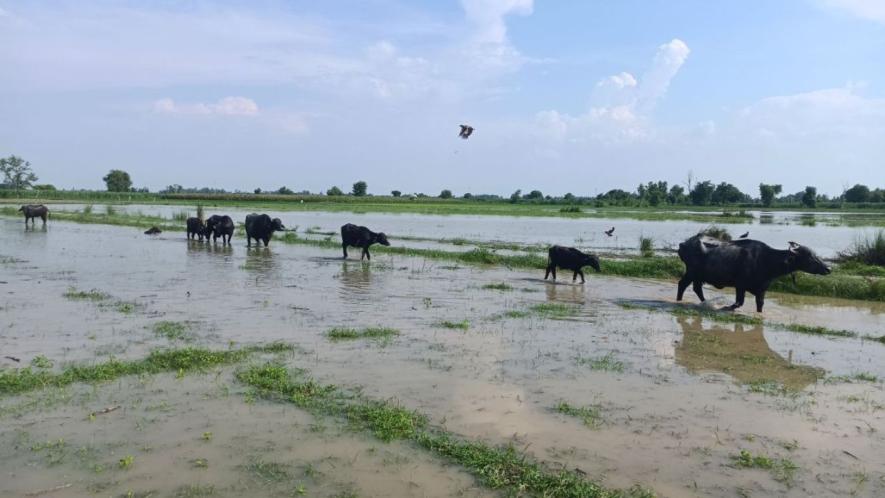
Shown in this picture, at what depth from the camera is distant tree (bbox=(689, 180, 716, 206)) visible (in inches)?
3836

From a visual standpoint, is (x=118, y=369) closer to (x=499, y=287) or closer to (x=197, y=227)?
(x=499, y=287)

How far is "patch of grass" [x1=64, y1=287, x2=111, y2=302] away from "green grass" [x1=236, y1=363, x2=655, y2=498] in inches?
254

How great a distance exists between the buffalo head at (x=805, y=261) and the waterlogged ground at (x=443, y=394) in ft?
3.23

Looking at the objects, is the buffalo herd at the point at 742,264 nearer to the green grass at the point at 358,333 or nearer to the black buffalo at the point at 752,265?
the black buffalo at the point at 752,265

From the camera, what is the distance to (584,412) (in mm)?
6637

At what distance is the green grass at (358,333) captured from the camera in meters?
9.66

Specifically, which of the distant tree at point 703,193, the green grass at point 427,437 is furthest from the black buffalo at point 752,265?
the distant tree at point 703,193

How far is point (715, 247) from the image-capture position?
1398 cm

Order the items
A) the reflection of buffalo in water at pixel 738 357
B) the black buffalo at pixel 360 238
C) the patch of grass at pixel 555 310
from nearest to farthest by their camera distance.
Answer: the reflection of buffalo in water at pixel 738 357 < the patch of grass at pixel 555 310 < the black buffalo at pixel 360 238

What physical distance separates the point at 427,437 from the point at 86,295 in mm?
9778

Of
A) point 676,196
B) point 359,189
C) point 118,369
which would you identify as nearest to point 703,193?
point 676,196

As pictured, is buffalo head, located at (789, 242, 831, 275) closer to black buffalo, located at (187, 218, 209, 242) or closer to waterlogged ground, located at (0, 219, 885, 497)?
waterlogged ground, located at (0, 219, 885, 497)

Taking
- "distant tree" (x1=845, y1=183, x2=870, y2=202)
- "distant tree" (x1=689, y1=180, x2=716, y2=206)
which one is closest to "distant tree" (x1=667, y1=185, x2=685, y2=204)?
"distant tree" (x1=689, y1=180, x2=716, y2=206)

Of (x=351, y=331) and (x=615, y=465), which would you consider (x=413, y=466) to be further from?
(x=351, y=331)
